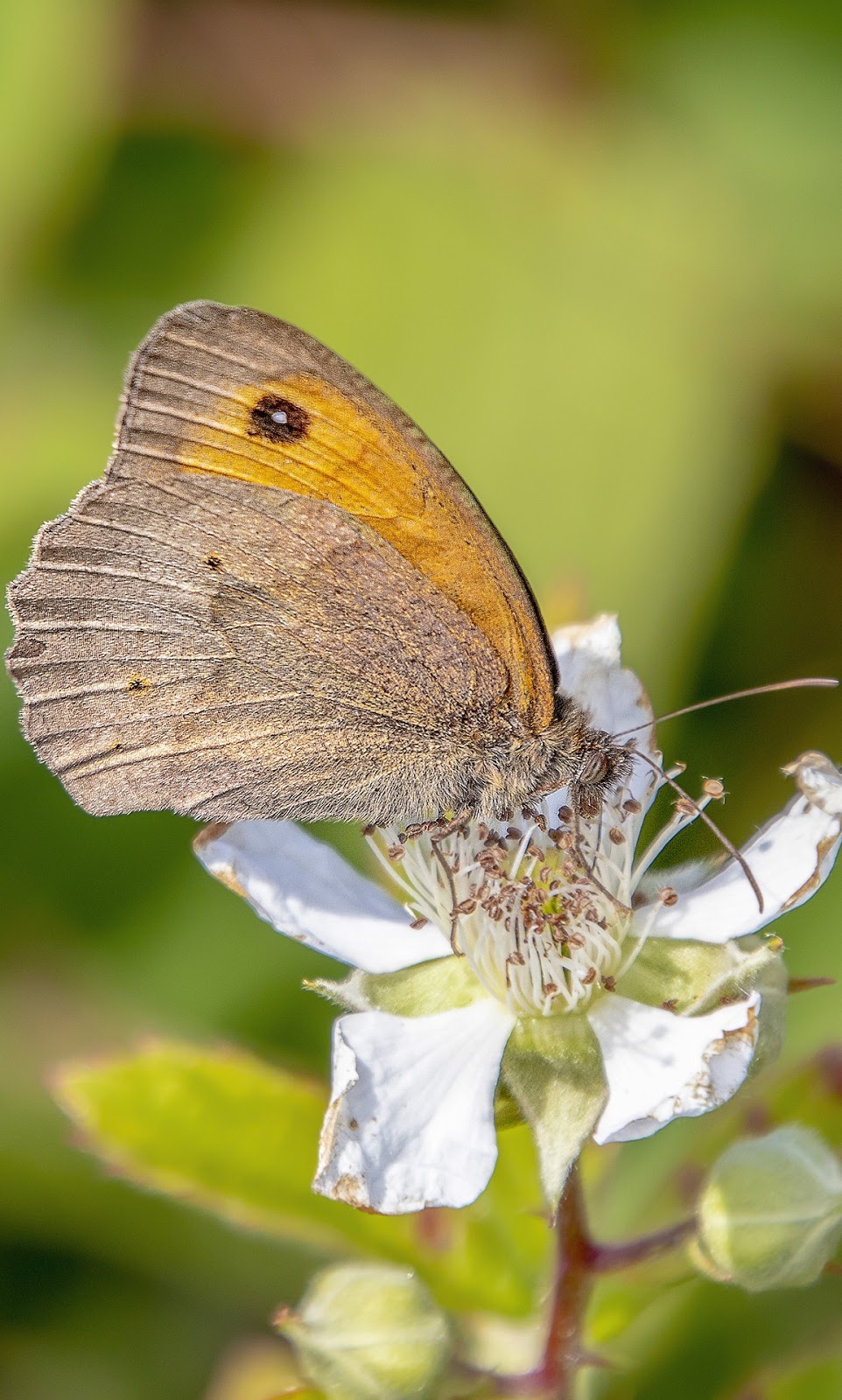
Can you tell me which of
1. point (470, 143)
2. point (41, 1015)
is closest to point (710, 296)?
point (470, 143)

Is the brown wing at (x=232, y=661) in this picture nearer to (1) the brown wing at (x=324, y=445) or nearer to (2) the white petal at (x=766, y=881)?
(1) the brown wing at (x=324, y=445)

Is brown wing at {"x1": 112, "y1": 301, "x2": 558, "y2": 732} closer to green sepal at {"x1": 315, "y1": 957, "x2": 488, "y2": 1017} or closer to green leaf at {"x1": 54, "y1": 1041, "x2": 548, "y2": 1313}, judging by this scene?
green sepal at {"x1": 315, "y1": 957, "x2": 488, "y2": 1017}

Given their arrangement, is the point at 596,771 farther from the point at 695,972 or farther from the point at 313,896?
the point at 313,896

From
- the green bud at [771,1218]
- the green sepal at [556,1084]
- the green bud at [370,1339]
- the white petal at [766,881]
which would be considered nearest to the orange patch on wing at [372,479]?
the white petal at [766,881]

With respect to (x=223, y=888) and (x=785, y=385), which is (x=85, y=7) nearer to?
(x=785, y=385)

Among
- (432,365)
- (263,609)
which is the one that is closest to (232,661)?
(263,609)

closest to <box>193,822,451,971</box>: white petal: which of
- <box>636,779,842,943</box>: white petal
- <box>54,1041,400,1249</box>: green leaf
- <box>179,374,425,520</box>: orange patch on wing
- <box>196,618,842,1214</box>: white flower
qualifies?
<box>196,618,842,1214</box>: white flower
